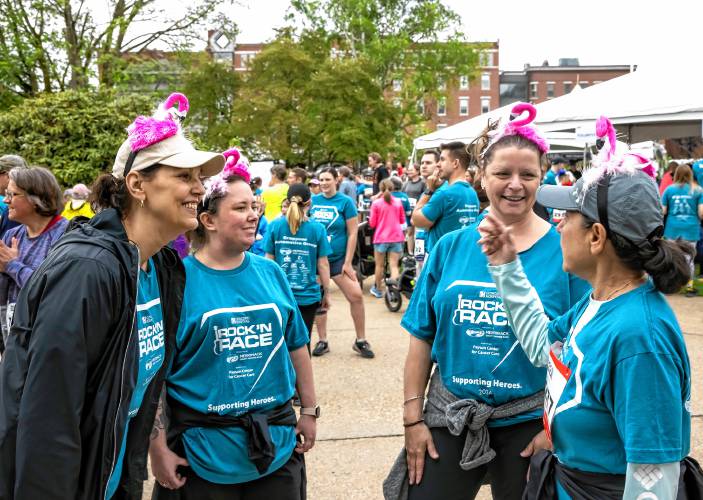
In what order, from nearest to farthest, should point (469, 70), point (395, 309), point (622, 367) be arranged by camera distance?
point (622, 367), point (395, 309), point (469, 70)

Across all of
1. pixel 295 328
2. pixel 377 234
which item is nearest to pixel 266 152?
pixel 377 234

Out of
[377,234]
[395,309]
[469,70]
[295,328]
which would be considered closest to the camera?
[295,328]

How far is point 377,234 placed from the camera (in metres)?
10.8

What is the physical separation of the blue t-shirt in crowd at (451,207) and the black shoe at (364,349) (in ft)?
5.16

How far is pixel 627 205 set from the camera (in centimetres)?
187

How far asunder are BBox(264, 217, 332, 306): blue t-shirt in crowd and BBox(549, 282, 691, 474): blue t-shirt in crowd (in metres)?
4.37

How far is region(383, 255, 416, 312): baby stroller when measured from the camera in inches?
386

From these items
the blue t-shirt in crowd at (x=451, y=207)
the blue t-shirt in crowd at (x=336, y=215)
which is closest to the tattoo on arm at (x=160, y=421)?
the blue t-shirt in crowd at (x=451, y=207)

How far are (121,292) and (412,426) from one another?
1.34 m

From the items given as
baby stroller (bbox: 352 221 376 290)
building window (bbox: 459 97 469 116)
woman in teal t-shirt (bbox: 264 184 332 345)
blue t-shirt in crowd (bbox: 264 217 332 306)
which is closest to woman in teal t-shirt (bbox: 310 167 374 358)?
woman in teal t-shirt (bbox: 264 184 332 345)

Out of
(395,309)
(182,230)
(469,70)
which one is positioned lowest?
(395,309)

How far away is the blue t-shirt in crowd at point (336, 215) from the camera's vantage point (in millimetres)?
8125

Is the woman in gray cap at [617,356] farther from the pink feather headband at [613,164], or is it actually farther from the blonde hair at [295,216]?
the blonde hair at [295,216]

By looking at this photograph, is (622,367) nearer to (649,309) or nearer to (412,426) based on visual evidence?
(649,309)
